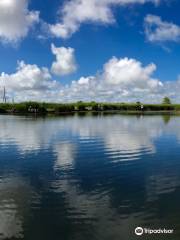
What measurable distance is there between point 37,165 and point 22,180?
4314mm

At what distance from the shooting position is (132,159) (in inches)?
1033

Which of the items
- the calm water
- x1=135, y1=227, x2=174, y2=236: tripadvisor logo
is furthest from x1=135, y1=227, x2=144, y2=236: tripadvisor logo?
the calm water

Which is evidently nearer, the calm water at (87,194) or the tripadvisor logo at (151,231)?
the tripadvisor logo at (151,231)

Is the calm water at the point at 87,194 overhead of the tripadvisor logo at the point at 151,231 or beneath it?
overhead

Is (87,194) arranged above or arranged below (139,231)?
above

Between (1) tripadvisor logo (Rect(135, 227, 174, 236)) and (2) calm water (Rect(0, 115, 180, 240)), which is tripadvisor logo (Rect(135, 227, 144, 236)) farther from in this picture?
(2) calm water (Rect(0, 115, 180, 240))

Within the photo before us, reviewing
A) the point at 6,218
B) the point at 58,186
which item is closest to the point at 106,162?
the point at 58,186

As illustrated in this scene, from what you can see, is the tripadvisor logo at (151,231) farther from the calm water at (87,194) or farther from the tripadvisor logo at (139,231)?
the calm water at (87,194)

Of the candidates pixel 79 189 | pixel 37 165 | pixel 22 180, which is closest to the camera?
pixel 79 189

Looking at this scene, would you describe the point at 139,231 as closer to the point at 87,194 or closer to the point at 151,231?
the point at 151,231

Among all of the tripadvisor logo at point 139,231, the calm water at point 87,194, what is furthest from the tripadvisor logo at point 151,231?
the calm water at point 87,194

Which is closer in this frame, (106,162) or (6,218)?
(6,218)

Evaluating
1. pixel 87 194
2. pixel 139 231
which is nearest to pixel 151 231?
pixel 139 231

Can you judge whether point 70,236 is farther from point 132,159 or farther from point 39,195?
Answer: point 132,159
